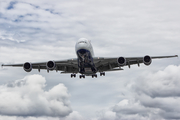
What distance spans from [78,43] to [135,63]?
13.1m

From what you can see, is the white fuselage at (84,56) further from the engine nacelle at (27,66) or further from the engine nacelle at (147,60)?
the engine nacelle at (27,66)

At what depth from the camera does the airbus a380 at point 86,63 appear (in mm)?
41281

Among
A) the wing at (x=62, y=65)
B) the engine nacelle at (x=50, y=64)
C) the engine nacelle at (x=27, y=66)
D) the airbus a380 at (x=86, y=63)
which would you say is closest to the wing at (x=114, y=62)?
the airbus a380 at (x=86, y=63)

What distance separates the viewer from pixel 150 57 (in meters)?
43.4

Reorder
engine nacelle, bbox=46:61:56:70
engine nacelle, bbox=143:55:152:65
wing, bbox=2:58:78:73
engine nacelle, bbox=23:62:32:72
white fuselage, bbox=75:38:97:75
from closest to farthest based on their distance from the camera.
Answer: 1. white fuselage, bbox=75:38:97:75
2. engine nacelle, bbox=143:55:152:65
3. engine nacelle, bbox=46:61:56:70
4. wing, bbox=2:58:78:73
5. engine nacelle, bbox=23:62:32:72

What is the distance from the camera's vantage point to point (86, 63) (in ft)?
141

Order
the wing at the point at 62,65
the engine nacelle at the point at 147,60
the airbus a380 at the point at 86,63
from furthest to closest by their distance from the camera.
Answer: the wing at the point at 62,65 → the engine nacelle at the point at 147,60 → the airbus a380 at the point at 86,63

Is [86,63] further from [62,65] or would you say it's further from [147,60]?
[147,60]

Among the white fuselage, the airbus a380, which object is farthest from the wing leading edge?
the white fuselage

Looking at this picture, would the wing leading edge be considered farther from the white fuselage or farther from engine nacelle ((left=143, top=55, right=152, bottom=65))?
the white fuselage

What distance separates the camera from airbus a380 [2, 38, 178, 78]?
4128 cm

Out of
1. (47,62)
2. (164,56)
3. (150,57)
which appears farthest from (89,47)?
(164,56)

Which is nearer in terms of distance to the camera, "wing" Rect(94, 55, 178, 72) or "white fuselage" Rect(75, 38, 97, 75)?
"white fuselage" Rect(75, 38, 97, 75)

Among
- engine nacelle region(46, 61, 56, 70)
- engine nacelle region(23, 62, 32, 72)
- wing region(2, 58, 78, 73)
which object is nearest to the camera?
engine nacelle region(46, 61, 56, 70)
